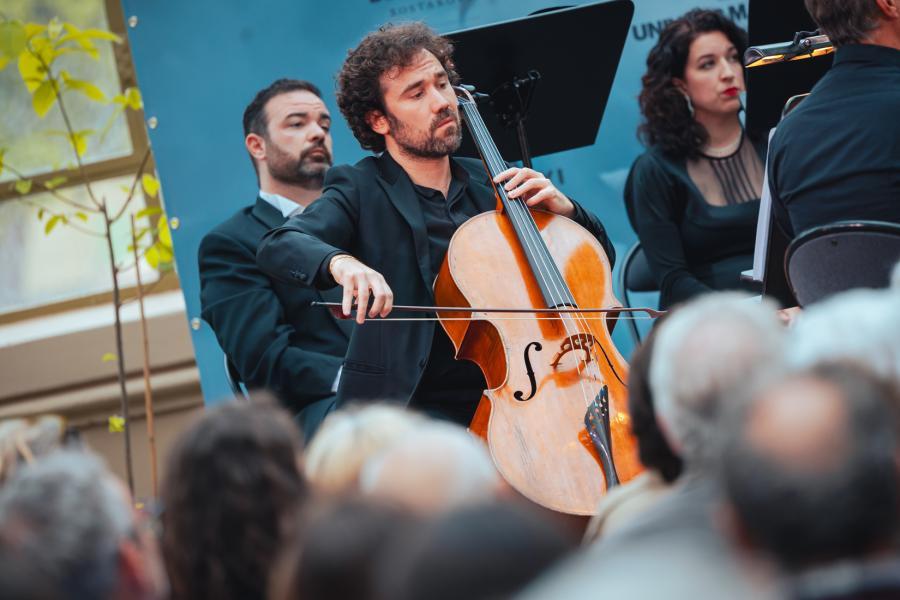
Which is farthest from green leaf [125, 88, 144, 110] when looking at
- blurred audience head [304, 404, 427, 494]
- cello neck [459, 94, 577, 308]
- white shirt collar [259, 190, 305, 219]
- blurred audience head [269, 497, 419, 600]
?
blurred audience head [269, 497, 419, 600]

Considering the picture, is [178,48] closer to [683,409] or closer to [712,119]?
[712,119]

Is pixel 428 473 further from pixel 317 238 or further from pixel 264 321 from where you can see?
pixel 264 321

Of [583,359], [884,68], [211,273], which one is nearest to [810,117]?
[884,68]

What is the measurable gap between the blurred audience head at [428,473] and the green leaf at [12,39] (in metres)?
2.96

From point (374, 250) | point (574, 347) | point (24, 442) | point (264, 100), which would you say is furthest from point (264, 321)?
point (24, 442)

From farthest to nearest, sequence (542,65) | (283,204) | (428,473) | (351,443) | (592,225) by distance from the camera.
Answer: (283,204), (542,65), (592,225), (351,443), (428,473)

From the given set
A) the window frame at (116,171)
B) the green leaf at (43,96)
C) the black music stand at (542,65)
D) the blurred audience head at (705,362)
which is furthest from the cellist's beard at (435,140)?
the window frame at (116,171)

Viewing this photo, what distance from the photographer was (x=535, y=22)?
3.35m

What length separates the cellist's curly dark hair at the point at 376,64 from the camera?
3293 mm

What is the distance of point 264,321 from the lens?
361 centimetres

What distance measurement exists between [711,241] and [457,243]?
1.28 meters

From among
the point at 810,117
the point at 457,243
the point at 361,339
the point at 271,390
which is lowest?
the point at 271,390

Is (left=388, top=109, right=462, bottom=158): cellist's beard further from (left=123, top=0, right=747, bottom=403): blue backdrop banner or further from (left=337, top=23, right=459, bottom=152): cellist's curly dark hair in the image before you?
(left=123, top=0, right=747, bottom=403): blue backdrop banner

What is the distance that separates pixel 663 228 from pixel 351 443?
8.35ft
